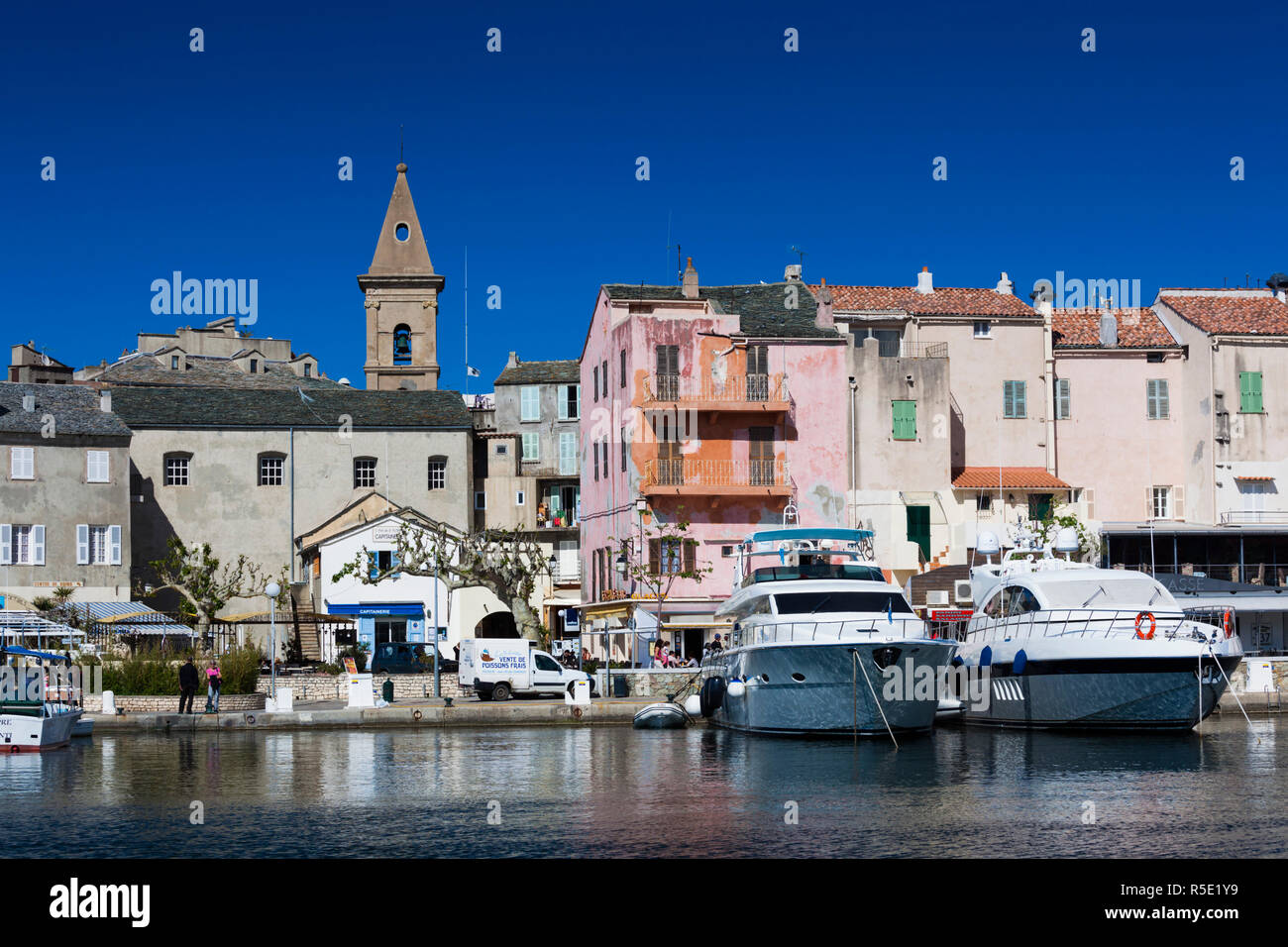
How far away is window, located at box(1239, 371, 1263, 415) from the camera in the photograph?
194 feet

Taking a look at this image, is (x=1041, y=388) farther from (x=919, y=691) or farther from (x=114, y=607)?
(x=114, y=607)

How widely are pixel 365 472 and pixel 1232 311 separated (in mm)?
36613

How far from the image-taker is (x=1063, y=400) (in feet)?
196

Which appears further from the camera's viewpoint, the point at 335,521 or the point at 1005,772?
the point at 335,521

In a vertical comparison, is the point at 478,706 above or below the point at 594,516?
below

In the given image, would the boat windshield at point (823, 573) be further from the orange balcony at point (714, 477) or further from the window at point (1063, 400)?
the window at point (1063, 400)

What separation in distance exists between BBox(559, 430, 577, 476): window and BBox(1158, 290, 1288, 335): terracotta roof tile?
27730 mm

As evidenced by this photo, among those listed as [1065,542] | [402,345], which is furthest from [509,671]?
[402,345]

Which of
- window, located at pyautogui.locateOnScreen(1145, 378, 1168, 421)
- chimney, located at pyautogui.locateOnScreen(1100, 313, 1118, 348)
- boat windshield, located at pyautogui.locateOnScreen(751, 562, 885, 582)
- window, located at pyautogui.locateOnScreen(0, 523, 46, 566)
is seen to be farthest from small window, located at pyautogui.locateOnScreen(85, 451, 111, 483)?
window, located at pyautogui.locateOnScreen(1145, 378, 1168, 421)
